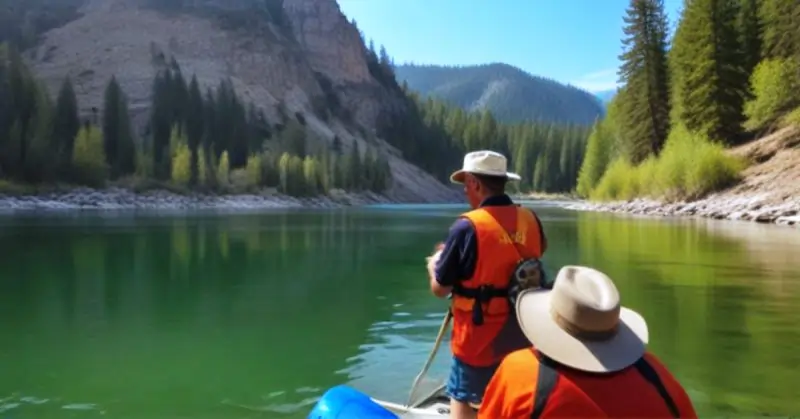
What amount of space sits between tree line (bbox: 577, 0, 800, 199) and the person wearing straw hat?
59.4 metres

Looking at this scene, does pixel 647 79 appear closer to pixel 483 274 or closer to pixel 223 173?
pixel 223 173

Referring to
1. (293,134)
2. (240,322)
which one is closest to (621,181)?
(240,322)

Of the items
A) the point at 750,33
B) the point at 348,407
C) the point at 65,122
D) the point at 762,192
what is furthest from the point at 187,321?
the point at 65,122

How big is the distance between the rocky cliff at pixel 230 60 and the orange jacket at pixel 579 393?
140m

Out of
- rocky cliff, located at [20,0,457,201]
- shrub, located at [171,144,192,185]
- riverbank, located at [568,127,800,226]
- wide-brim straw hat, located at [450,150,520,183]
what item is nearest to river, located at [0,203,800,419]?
wide-brim straw hat, located at [450,150,520,183]

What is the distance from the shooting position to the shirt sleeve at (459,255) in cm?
503

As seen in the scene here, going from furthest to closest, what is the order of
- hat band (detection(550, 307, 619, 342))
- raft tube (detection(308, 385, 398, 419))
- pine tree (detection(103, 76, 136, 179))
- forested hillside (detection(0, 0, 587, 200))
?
pine tree (detection(103, 76, 136, 179)), forested hillside (detection(0, 0, 587, 200)), raft tube (detection(308, 385, 398, 419)), hat band (detection(550, 307, 619, 342))

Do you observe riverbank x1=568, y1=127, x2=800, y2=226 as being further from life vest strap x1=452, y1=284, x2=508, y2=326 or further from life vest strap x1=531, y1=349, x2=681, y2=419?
life vest strap x1=531, y1=349, x2=681, y2=419

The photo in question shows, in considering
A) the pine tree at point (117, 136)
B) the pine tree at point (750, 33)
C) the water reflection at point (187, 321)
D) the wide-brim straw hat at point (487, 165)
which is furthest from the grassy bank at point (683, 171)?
the pine tree at point (117, 136)

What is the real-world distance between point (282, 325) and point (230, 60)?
16019 centimetres

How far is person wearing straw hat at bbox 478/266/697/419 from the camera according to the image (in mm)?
2871

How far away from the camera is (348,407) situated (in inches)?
227

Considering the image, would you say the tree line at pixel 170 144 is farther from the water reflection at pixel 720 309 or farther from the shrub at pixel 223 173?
the water reflection at pixel 720 309

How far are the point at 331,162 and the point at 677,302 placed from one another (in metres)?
125
